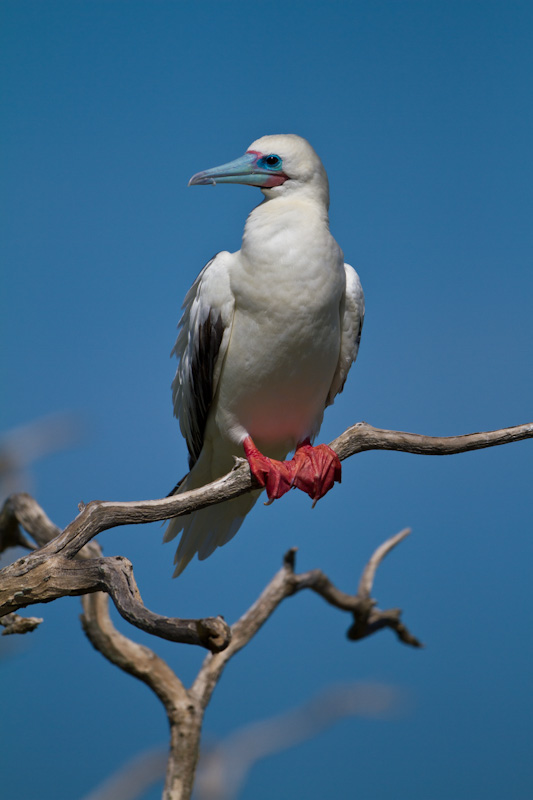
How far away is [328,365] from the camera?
445 centimetres

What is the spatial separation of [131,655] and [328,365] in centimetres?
233

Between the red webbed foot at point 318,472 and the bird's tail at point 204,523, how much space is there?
679mm

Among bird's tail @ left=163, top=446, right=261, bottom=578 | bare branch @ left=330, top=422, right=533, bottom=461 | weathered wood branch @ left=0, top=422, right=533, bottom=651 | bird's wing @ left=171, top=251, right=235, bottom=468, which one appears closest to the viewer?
weathered wood branch @ left=0, top=422, right=533, bottom=651

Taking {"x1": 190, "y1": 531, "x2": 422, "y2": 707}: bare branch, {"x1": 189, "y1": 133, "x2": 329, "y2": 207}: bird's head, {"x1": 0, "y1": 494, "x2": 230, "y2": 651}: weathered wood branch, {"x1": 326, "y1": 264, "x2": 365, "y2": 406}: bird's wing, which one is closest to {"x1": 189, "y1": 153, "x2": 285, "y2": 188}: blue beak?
{"x1": 189, "y1": 133, "x2": 329, "y2": 207}: bird's head

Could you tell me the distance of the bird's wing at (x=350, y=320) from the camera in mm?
4551

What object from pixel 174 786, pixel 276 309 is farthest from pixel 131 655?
pixel 276 309

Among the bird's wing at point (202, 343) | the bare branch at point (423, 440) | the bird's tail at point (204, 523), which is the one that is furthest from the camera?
the bird's tail at point (204, 523)

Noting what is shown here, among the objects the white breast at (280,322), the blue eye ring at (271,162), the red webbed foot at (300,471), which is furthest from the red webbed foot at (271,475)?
the blue eye ring at (271,162)

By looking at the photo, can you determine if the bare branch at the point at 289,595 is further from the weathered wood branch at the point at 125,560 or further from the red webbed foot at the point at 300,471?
the weathered wood branch at the point at 125,560

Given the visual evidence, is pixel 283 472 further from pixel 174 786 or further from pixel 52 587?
pixel 174 786

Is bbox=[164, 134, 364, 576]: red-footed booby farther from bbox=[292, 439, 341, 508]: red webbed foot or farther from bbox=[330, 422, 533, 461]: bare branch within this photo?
bbox=[330, 422, 533, 461]: bare branch

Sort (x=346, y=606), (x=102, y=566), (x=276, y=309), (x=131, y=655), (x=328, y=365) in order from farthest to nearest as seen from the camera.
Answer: (x=346, y=606) → (x=131, y=655) → (x=328, y=365) → (x=276, y=309) → (x=102, y=566)

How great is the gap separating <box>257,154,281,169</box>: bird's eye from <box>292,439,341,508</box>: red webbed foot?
5.64ft

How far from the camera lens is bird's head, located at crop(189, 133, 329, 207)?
14.3 ft
